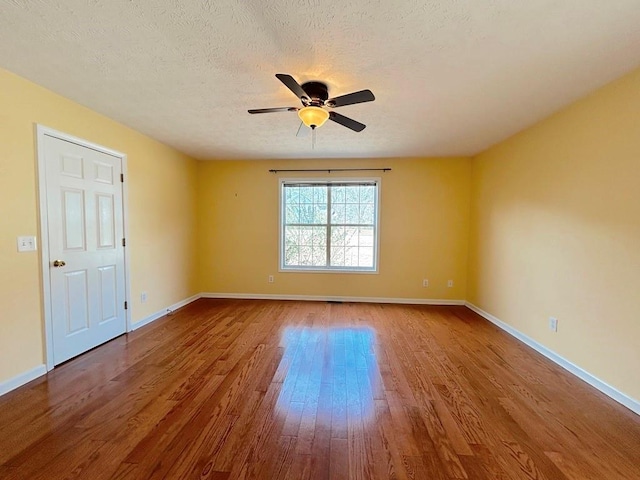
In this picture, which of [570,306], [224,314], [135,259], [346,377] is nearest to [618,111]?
[570,306]

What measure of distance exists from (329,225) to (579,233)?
324cm

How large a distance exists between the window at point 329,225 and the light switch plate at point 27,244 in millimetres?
3130

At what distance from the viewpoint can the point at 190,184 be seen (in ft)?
15.6

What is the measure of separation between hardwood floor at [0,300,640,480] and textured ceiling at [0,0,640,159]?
2.42 metres

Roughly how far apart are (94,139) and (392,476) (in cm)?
379

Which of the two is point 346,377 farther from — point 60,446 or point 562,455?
point 60,446

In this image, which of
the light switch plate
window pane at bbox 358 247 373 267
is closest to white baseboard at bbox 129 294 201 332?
the light switch plate

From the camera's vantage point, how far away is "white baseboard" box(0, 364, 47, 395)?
2122mm

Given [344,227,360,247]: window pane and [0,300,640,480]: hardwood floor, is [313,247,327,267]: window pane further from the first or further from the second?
[0,300,640,480]: hardwood floor

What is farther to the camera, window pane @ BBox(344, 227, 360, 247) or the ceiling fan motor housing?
window pane @ BBox(344, 227, 360, 247)

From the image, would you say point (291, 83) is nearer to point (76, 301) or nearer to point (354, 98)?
point (354, 98)

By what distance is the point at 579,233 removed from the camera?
98.7 inches

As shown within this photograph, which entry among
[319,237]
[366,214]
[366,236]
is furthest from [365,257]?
[319,237]

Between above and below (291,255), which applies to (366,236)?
above
